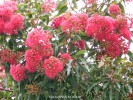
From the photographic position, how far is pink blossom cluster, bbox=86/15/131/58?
2.47 meters

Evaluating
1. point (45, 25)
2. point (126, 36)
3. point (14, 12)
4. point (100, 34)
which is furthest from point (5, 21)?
point (126, 36)

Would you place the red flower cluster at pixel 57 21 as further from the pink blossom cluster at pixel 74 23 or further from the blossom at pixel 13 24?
the blossom at pixel 13 24

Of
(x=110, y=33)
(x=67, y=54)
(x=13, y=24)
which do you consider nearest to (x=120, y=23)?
(x=110, y=33)

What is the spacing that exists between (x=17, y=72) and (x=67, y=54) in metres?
0.38

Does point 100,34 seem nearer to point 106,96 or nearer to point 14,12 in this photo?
point 106,96

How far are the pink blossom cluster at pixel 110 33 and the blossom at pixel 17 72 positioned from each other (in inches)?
21.7

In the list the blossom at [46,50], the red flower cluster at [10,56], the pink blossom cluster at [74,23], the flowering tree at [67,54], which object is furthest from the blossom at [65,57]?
the red flower cluster at [10,56]

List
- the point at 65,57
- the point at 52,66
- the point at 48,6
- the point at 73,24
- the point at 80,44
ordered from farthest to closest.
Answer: the point at 48,6 < the point at 80,44 < the point at 73,24 < the point at 65,57 < the point at 52,66

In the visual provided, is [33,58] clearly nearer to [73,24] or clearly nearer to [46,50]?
[46,50]

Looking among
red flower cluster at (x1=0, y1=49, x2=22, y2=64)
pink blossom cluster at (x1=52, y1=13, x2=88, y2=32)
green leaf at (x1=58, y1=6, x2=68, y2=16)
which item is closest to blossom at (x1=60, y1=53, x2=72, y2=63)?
pink blossom cluster at (x1=52, y1=13, x2=88, y2=32)

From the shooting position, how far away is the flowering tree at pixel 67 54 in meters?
2.37

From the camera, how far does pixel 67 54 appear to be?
242cm

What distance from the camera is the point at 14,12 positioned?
2660 mm

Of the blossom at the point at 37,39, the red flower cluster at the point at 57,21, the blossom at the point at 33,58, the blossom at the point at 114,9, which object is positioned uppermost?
the blossom at the point at 114,9
